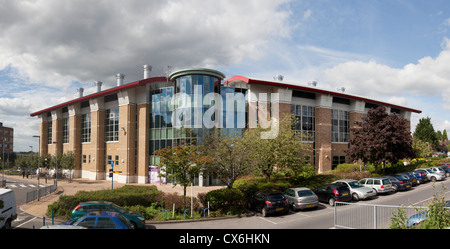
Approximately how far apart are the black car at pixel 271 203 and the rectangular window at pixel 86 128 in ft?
115

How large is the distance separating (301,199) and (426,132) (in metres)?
72.9

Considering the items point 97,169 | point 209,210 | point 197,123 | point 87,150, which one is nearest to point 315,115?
point 197,123

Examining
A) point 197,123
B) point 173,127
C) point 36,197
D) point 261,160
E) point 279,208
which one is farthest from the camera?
point 173,127

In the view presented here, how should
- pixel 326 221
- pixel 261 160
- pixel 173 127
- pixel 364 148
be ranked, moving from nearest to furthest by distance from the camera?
pixel 326 221, pixel 261 160, pixel 364 148, pixel 173 127

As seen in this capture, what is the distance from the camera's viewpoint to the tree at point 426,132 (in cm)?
6781

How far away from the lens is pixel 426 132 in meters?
68.2

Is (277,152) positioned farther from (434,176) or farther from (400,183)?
(434,176)

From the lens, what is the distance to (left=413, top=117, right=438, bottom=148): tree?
67812 millimetres

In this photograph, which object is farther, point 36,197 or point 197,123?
point 197,123

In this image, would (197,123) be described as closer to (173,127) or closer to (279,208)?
(173,127)

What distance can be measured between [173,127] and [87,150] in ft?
62.3

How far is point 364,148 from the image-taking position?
26.6 meters

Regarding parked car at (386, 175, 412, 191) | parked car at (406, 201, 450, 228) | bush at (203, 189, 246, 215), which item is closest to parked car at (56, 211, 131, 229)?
bush at (203, 189, 246, 215)

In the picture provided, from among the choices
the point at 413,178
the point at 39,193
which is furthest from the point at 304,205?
the point at 39,193
